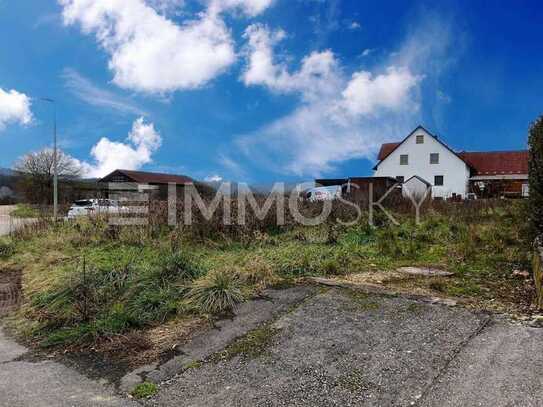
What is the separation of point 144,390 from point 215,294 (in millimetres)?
1685

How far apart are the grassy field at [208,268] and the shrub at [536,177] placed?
0.57 m

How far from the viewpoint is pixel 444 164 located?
38094mm

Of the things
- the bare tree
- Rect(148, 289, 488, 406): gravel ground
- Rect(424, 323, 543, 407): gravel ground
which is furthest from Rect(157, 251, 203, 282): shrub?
the bare tree

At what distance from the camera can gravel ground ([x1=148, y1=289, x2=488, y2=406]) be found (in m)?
2.54

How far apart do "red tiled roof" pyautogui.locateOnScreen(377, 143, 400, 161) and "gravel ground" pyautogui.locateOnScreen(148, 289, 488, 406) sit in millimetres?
40630

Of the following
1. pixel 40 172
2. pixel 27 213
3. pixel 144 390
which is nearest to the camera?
pixel 144 390

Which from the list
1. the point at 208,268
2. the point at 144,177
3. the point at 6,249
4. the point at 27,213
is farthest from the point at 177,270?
the point at 144,177

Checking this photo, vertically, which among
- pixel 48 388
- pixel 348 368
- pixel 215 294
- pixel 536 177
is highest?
pixel 536 177

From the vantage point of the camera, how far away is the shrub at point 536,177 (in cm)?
598

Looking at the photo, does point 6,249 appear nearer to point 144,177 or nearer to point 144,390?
point 144,390

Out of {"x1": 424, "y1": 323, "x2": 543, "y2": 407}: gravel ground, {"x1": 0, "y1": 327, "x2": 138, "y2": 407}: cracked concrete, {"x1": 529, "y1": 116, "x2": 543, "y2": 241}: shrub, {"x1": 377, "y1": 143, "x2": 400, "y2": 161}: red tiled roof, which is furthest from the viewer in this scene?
{"x1": 377, "y1": 143, "x2": 400, "y2": 161}: red tiled roof

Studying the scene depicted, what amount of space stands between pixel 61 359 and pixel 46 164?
37.0 m

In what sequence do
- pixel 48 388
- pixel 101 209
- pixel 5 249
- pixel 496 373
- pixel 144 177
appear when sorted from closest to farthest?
pixel 496 373
pixel 48 388
pixel 5 249
pixel 101 209
pixel 144 177

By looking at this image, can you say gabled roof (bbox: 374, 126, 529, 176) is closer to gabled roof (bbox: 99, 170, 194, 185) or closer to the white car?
gabled roof (bbox: 99, 170, 194, 185)
